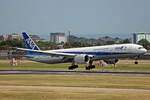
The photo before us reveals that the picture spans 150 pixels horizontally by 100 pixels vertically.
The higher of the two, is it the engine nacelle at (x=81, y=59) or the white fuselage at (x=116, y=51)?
the white fuselage at (x=116, y=51)

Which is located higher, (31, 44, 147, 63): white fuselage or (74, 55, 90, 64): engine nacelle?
(31, 44, 147, 63): white fuselage

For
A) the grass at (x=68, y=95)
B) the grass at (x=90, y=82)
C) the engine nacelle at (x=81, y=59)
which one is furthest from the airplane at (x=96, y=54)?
the grass at (x=68, y=95)

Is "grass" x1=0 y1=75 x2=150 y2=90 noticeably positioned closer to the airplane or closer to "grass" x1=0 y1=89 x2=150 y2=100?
"grass" x1=0 y1=89 x2=150 y2=100

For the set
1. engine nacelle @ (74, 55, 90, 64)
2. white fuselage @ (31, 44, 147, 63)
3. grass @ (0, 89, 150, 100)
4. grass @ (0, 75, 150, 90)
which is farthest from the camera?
engine nacelle @ (74, 55, 90, 64)

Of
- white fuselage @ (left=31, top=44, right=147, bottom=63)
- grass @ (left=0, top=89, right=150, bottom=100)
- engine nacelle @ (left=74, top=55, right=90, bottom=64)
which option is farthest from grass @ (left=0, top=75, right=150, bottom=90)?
engine nacelle @ (left=74, top=55, right=90, bottom=64)

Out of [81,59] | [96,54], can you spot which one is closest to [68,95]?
[81,59]

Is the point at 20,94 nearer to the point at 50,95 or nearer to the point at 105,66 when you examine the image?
the point at 50,95

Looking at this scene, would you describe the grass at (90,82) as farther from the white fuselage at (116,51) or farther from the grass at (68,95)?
the white fuselage at (116,51)

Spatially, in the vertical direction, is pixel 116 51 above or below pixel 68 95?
above

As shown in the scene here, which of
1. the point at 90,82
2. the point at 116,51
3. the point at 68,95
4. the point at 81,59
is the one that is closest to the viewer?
the point at 68,95

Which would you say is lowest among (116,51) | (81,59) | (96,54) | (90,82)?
(90,82)

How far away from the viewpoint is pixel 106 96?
3117 centimetres

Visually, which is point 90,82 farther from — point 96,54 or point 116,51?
point 96,54

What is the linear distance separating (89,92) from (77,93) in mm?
1213
